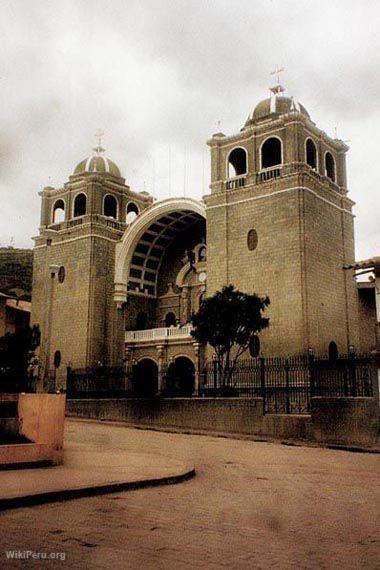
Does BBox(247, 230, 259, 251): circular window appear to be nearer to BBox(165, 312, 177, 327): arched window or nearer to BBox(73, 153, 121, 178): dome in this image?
BBox(165, 312, 177, 327): arched window

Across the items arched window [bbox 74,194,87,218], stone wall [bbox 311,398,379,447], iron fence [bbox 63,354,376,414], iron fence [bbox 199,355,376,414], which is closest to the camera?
stone wall [bbox 311,398,379,447]

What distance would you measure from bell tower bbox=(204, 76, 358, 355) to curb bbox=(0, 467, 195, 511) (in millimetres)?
17100

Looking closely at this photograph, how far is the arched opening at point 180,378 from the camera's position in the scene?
73.0 feet

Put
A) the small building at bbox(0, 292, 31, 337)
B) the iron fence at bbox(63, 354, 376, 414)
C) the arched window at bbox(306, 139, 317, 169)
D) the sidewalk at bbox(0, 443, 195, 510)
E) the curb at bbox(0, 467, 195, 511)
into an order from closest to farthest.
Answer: the curb at bbox(0, 467, 195, 511), the sidewalk at bbox(0, 443, 195, 510), the iron fence at bbox(63, 354, 376, 414), the arched window at bbox(306, 139, 317, 169), the small building at bbox(0, 292, 31, 337)

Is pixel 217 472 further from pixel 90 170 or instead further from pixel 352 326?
pixel 90 170

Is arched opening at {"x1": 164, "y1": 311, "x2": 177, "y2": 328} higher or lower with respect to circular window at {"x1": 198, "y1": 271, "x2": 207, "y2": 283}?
lower

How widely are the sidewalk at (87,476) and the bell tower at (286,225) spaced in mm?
15683

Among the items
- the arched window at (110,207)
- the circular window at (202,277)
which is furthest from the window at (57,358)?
the circular window at (202,277)

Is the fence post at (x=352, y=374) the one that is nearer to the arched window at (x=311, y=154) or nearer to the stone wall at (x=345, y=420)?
the stone wall at (x=345, y=420)

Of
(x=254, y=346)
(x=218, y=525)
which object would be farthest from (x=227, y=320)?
(x=218, y=525)

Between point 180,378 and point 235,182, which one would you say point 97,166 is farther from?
point 180,378

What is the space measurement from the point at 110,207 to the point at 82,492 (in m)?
29.4

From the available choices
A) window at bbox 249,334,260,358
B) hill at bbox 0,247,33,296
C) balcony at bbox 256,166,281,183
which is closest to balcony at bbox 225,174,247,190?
balcony at bbox 256,166,281,183

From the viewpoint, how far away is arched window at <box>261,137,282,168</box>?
27411 mm
